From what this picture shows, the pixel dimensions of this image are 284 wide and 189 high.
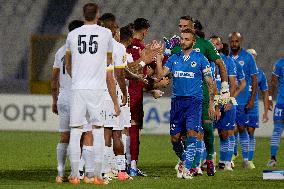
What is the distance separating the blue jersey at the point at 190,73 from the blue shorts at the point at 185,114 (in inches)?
3.4

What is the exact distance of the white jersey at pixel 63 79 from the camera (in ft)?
38.4

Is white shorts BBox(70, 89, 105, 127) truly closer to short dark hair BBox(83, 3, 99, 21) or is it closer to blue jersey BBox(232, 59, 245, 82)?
short dark hair BBox(83, 3, 99, 21)

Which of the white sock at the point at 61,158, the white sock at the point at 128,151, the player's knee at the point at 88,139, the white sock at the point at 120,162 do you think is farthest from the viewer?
the white sock at the point at 128,151

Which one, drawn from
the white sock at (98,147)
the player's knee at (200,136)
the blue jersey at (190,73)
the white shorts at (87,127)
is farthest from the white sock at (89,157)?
the player's knee at (200,136)

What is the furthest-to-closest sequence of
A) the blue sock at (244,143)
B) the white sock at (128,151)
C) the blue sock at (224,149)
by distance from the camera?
the blue sock at (244,143) < the blue sock at (224,149) < the white sock at (128,151)

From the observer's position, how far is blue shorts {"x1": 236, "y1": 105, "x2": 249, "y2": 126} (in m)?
16.3

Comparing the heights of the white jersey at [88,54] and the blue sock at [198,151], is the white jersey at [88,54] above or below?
above


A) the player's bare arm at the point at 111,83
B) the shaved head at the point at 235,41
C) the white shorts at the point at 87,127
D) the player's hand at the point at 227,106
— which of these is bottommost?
the white shorts at the point at 87,127

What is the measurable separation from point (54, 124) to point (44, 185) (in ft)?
45.2

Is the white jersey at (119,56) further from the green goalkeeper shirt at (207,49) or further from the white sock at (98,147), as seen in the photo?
the green goalkeeper shirt at (207,49)

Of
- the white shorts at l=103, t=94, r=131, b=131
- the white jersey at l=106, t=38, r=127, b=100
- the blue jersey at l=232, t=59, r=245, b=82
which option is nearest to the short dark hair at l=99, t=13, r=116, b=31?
the white jersey at l=106, t=38, r=127, b=100

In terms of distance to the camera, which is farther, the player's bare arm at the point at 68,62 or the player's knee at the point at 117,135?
the player's knee at the point at 117,135

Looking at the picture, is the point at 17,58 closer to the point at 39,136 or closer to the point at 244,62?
the point at 39,136

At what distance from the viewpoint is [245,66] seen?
16.2m
